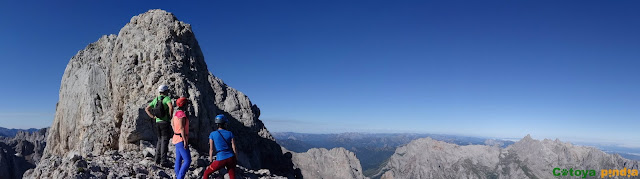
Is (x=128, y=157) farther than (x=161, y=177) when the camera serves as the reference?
Yes

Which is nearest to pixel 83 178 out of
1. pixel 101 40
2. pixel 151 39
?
pixel 151 39

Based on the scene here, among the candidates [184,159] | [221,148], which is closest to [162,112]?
[184,159]

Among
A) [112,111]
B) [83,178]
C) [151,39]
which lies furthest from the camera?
[151,39]

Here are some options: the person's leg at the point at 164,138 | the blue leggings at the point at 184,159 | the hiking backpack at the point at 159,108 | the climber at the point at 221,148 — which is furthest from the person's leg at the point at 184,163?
the hiking backpack at the point at 159,108

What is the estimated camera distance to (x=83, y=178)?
13805 mm

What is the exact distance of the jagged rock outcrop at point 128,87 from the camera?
23500mm

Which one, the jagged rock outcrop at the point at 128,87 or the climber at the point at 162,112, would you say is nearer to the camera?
the climber at the point at 162,112

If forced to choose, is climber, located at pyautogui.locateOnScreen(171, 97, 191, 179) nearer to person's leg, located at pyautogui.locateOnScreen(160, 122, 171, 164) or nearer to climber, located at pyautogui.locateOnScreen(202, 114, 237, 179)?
climber, located at pyautogui.locateOnScreen(202, 114, 237, 179)

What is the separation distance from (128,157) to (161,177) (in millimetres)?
4693

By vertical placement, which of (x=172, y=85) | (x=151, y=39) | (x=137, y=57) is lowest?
(x=172, y=85)

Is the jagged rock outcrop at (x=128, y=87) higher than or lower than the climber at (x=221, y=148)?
higher

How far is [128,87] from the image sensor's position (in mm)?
28609

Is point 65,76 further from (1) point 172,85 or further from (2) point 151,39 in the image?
(1) point 172,85

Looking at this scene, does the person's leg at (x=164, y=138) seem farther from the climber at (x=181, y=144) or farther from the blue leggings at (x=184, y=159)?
the blue leggings at (x=184, y=159)
